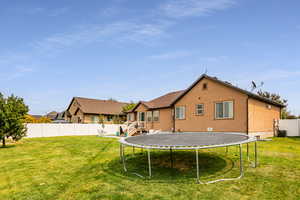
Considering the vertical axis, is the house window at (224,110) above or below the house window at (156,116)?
above

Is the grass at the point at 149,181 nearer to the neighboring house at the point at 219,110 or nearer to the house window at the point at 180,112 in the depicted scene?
the neighboring house at the point at 219,110

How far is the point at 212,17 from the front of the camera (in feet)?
37.1

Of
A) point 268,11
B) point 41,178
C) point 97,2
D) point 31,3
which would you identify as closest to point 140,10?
point 97,2

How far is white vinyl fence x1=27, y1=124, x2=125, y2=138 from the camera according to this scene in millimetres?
19688

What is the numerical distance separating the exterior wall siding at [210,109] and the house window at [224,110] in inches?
8.5

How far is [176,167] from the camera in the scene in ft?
18.9

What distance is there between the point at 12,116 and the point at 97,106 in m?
20.6

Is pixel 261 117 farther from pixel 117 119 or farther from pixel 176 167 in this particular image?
pixel 117 119

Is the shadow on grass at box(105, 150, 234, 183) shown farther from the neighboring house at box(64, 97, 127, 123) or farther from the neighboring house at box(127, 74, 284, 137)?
the neighboring house at box(64, 97, 127, 123)

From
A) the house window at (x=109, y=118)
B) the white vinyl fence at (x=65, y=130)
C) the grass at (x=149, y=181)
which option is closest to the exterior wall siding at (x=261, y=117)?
the grass at (x=149, y=181)

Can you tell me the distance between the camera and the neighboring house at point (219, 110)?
1273 centimetres

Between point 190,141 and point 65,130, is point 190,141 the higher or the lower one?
the higher one

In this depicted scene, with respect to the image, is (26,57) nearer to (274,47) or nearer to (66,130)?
(66,130)

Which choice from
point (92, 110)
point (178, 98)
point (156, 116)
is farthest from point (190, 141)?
point (92, 110)
